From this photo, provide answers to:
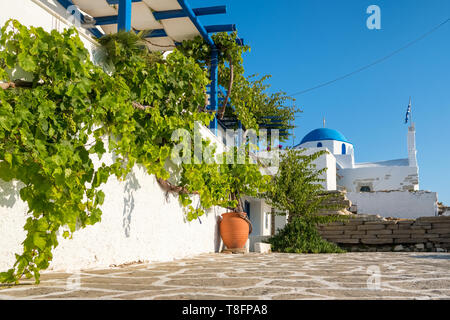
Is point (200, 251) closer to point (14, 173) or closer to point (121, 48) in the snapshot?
point (121, 48)

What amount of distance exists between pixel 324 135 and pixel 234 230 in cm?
2009

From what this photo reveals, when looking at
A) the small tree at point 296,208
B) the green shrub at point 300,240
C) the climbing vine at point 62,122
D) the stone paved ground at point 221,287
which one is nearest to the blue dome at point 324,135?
the small tree at point 296,208

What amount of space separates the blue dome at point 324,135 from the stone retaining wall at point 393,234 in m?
15.5

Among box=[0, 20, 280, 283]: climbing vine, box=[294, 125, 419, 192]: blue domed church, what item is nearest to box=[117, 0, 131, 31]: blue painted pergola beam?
box=[0, 20, 280, 283]: climbing vine

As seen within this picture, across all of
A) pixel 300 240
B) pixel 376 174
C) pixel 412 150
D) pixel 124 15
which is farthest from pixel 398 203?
pixel 124 15

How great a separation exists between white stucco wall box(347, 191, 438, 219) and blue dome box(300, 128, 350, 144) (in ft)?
35.6

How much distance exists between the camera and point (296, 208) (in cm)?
888

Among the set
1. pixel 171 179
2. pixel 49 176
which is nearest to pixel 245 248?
pixel 171 179

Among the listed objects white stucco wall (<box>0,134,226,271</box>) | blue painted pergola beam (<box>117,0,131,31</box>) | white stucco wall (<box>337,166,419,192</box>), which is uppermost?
blue painted pergola beam (<box>117,0,131,31</box>)

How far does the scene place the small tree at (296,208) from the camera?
8.15 meters

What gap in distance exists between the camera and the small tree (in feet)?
26.7

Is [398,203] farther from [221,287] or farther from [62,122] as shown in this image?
[62,122]

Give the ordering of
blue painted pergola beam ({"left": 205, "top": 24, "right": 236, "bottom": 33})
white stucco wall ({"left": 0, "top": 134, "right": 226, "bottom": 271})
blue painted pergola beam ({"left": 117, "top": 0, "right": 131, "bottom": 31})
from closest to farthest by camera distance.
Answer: white stucco wall ({"left": 0, "top": 134, "right": 226, "bottom": 271}) < blue painted pergola beam ({"left": 117, "top": 0, "right": 131, "bottom": 31}) < blue painted pergola beam ({"left": 205, "top": 24, "right": 236, "bottom": 33})

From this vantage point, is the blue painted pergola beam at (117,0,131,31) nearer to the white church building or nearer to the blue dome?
the white church building
